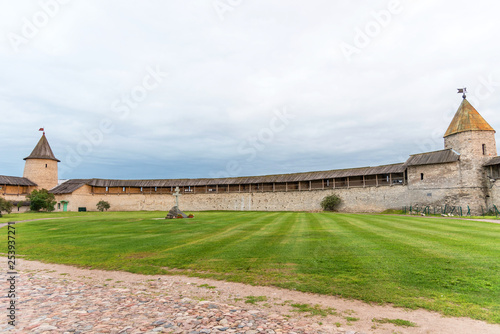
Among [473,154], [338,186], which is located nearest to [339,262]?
[473,154]

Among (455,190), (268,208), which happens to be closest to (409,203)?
(455,190)

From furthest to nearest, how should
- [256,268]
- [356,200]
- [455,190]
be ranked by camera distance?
[356,200] → [455,190] → [256,268]

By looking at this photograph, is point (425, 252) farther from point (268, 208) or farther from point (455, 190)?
point (268, 208)

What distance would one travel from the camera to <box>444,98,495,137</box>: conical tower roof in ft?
88.9

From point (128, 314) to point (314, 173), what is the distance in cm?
3690

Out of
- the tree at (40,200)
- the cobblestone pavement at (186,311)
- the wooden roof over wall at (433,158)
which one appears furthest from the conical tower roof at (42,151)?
the wooden roof over wall at (433,158)

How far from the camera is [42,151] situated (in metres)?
47.3

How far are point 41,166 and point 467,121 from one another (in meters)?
60.8

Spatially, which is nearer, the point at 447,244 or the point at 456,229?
the point at 447,244

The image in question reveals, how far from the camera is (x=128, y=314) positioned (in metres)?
4.49

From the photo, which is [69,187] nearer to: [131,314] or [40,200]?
[40,200]

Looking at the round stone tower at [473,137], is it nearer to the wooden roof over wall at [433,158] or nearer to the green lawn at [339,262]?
the wooden roof over wall at [433,158]

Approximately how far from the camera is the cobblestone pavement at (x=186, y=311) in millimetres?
3924

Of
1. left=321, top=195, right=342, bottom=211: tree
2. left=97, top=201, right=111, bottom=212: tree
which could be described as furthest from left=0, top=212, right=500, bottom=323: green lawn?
left=97, top=201, right=111, bottom=212: tree
